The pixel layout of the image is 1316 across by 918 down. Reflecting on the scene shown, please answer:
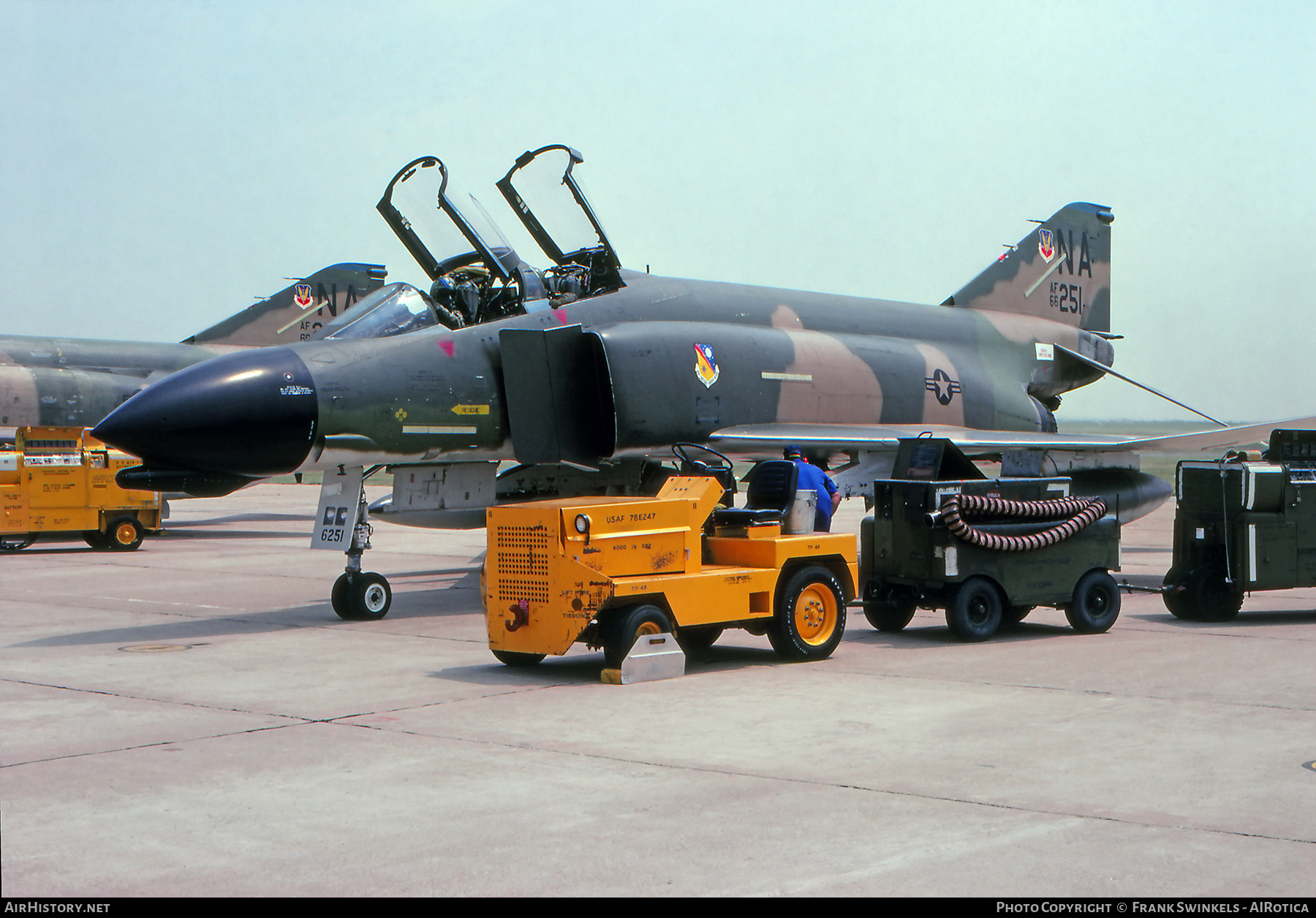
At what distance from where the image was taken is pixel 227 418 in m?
10.1

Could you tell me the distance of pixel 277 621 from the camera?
11.3 metres

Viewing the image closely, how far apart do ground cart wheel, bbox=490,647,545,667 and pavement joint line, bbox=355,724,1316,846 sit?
6.28ft

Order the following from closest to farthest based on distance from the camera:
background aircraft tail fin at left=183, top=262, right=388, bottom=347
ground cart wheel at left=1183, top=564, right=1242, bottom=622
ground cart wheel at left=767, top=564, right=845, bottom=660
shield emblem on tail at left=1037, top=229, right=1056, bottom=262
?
1. ground cart wheel at left=767, top=564, right=845, bottom=660
2. ground cart wheel at left=1183, top=564, right=1242, bottom=622
3. shield emblem on tail at left=1037, top=229, right=1056, bottom=262
4. background aircraft tail fin at left=183, top=262, right=388, bottom=347

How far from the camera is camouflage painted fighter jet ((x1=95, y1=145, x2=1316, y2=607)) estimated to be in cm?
1048

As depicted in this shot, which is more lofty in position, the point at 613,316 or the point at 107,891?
the point at 613,316

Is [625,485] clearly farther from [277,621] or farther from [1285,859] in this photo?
[1285,859]

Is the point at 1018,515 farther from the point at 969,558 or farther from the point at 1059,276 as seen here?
the point at 1059,276

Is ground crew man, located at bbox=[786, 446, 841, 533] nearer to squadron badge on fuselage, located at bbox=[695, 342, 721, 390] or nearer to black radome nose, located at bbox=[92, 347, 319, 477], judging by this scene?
squadron badge on fuselage, located at bbox=[695, 342, 721, 390]

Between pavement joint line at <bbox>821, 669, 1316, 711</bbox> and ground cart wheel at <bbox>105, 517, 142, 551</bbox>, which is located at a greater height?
ground cart wheel at <bbox>105, 517, 142, 551</bbox>

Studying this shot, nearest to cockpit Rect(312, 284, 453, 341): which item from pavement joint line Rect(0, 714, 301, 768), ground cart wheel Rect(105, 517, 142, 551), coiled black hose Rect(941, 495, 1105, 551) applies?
coiled black hose Rect(941, 495, 1105, 551)

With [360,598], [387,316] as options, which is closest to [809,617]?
[360,598]

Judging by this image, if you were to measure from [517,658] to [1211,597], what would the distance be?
6.19m

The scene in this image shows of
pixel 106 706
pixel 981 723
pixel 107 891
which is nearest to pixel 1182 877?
pixel 981 723
